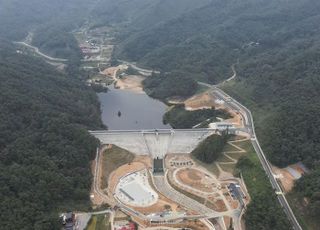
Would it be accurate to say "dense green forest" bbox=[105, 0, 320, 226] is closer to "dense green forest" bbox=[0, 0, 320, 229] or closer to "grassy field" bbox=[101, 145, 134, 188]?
"dense green forest" bbox=[0, 0, 320, 229]

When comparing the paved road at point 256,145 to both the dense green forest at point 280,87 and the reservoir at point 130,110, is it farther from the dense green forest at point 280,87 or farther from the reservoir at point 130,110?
the reservoir at point 130,110

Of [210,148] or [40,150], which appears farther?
[210,148]

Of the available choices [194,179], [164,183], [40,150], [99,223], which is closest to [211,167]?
[194,179]

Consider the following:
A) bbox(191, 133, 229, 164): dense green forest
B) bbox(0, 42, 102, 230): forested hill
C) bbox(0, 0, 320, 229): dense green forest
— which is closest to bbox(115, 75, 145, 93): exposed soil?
bbox(0, 0, 320, 229): dense green forest

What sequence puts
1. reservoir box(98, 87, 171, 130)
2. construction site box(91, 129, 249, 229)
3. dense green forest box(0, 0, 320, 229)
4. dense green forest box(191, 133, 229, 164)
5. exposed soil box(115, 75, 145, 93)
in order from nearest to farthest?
1. construction site box(91, 129, 249, 229)
2. dense green forest box(0, 0, 320, 229)
3. dense green forest box(191, 133, 229, 164)
4. reservoir box(98, 87, 171, 130)
5. exposed soil box(115, 75, 145, 93)

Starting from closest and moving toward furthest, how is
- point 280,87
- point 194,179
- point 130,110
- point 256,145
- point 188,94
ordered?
→ 1. point 194,179
2. point 256,145
3. point 280,87
4. point 130,110
5. point 188,94

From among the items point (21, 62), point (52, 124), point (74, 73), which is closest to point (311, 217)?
point (52, 124)

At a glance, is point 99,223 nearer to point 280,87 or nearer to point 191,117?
point 191,117
